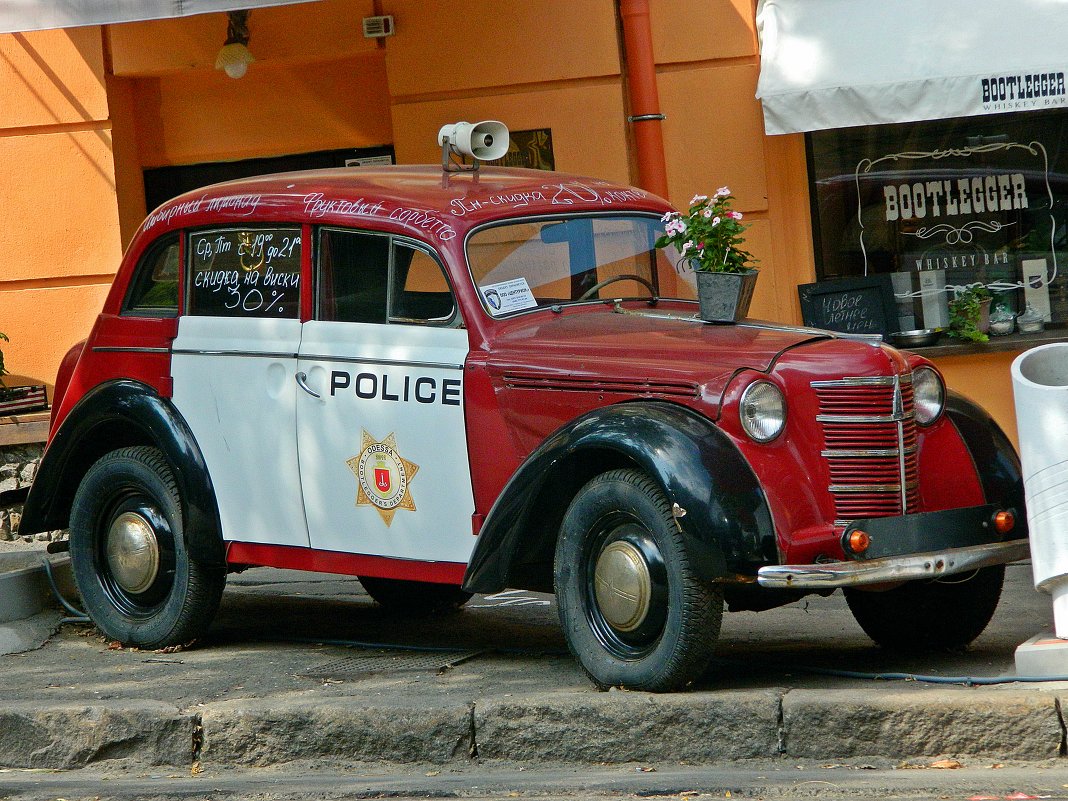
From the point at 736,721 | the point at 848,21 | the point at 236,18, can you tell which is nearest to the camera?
the point at 736,721

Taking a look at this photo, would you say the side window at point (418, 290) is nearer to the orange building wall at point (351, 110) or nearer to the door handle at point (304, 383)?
the door handle at point (304, 383)

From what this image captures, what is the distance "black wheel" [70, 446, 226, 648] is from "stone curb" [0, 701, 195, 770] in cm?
103

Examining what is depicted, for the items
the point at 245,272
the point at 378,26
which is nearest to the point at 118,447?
the point at 245,272

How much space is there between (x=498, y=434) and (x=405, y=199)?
1062mm

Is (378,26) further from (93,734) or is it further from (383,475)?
(93,734)

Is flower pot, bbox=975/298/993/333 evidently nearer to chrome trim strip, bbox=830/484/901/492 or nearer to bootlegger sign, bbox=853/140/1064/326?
bootlegger sign, bbox=853/140/1064/326

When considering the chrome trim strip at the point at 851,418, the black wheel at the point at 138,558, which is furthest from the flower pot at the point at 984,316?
the black wheel at the point at 138,558

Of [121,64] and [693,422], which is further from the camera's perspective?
[121,64]

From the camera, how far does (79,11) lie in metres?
8.34

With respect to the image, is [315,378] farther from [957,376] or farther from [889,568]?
[957,376]

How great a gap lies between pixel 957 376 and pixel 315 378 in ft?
15.9

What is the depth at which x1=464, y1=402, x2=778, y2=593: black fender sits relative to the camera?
4.50 metres

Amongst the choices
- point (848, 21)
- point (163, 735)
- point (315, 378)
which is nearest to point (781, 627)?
point (315, 378)

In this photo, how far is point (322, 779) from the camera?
15.1ft
